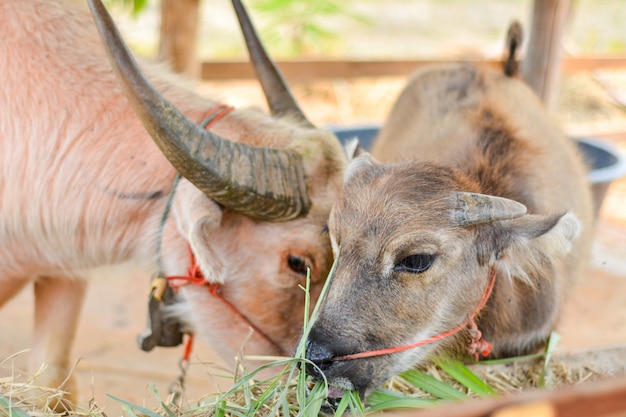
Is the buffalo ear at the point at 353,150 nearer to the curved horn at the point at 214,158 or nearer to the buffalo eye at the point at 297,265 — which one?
the curved horn at the point at 214,158

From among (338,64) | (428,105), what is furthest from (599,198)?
(338,64)

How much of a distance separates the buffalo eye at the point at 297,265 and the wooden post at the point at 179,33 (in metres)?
3.20

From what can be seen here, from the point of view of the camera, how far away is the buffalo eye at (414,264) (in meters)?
2.69

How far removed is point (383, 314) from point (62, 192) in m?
1.82

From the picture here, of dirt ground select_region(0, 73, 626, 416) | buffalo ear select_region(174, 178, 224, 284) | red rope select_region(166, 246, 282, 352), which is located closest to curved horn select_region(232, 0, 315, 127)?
dirt ground select_region(0, 73, 626, 416)

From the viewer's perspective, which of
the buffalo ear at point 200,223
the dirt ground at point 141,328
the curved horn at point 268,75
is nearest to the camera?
the buffalo ear at point 200,223

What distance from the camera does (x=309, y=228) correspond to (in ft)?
11.0

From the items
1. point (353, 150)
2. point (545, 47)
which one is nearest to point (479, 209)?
point (353, 150)

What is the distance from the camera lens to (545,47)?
6973 millimetres

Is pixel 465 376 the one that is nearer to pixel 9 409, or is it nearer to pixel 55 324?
pixel 9 409

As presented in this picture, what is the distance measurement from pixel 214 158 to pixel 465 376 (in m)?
1.46

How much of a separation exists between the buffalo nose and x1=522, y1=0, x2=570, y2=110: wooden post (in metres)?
5.32

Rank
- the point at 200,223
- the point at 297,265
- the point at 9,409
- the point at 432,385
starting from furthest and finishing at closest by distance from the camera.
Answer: the point at 297,265, the point at 200,223, the point at 432,385, the point at 9,409

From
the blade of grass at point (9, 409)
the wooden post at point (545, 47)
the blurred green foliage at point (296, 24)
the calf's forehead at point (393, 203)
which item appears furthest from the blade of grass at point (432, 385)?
the blurred green foliage at point (296, 24)
